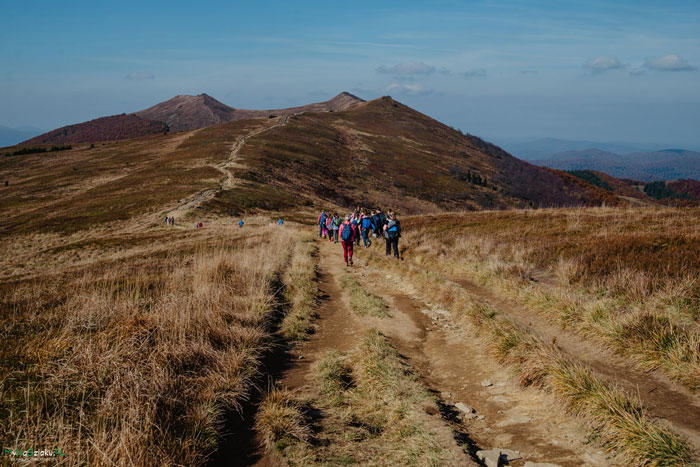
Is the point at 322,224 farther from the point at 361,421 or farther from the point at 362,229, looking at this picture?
the point at 361,421

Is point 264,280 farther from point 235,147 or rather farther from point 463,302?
point 235,147

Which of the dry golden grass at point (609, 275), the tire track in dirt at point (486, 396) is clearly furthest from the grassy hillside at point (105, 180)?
the tire track in dirt at point (486, 396)

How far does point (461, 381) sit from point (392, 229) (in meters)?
11.7

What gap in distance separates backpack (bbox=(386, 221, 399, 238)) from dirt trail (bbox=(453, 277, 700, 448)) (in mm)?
9772

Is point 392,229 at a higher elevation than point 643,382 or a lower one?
higher

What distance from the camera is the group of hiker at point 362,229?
17.1 metres

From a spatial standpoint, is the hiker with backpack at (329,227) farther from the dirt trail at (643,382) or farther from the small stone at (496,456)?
the small stone at (496,456)

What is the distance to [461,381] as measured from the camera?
6266 mm

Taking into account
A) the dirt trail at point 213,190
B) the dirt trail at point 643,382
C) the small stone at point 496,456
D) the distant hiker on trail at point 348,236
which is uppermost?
the dirt trail at point 213,190

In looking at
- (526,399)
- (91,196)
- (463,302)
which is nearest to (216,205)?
(91,196)

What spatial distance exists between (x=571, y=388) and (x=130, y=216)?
48140mm

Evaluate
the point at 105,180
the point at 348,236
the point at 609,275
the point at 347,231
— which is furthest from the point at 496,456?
the point at 105,180

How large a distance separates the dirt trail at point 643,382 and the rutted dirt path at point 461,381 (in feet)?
3.20

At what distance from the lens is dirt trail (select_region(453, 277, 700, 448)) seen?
Answer: 14.3 feet
